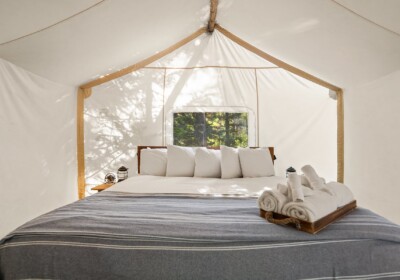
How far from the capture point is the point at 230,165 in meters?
2.46

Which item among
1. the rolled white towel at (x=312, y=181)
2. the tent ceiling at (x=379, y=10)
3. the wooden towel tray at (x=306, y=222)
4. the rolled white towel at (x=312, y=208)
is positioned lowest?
the wooden towel tray at (x=306, y=222)

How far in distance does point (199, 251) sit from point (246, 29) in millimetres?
2547

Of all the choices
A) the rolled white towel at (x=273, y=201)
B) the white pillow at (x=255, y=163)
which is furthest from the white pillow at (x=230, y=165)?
the rolled white towel at (x=273, y=201)

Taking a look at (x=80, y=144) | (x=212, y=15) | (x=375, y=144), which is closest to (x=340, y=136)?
(x=375, y=144)

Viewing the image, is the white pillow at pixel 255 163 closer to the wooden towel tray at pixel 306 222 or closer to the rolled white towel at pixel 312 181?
the rolled white towel at pixel 312 181

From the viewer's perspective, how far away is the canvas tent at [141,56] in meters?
1.80

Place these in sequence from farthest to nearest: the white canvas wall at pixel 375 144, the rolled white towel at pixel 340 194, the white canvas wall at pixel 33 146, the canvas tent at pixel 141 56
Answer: the white canvas wall at pixel 375 144
the white canvas wall at pixel 33 146
the canvas tent at pixel 141 56
the rolled white towel at pixel 340 194

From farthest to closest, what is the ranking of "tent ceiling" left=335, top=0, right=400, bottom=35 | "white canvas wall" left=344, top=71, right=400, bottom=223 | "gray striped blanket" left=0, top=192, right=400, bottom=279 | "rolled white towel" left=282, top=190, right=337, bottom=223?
1. "white canvas wall" left=344, top=71, right=400, bottom=223
2. "tent ceiling" left=335, top=0, right=400, bottom=35
3. "rolled white towel" left=282, top=190, right=337, bottom=223
4. "gray striped blanket" left=0, top=192, right=400, bottom=279

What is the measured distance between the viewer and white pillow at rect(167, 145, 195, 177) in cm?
257

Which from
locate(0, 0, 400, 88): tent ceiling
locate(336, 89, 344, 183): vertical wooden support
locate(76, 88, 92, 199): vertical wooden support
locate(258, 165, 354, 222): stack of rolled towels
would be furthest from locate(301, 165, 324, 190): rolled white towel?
locate(76, 88, 92, 199): vertical wooden support

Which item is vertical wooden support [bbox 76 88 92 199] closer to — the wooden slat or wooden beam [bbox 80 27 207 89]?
wooden beam [bbox 80 27 207 89]

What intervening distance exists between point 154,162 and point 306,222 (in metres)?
2.00

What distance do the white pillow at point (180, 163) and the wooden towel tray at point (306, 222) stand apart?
147cm

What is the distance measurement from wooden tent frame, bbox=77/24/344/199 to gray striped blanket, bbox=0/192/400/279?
2277 mm
